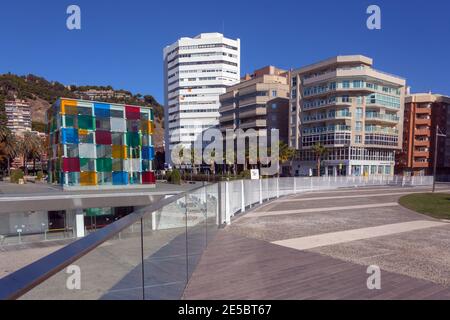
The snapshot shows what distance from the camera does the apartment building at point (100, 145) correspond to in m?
41.1

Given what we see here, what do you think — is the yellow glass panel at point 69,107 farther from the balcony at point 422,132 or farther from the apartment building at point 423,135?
the balcony at point 422,132

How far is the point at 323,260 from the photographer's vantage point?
6.02 meters

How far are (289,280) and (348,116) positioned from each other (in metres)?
62.6

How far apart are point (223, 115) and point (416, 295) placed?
88.3 m

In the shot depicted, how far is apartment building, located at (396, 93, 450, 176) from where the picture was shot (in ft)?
247

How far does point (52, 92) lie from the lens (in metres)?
183

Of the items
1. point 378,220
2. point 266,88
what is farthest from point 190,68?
point 378,220

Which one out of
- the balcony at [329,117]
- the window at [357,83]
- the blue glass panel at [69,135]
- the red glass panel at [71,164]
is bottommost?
the red glass panel at [71,164]

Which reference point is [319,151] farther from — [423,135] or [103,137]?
[103,137]

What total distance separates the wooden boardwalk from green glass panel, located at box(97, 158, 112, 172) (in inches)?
1578

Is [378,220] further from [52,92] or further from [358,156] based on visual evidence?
[52,92]

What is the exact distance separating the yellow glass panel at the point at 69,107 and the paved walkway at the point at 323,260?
39096 millimetres

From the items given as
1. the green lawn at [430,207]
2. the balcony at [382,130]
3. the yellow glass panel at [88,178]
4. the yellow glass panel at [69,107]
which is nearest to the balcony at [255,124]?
the balcony at [382,130]

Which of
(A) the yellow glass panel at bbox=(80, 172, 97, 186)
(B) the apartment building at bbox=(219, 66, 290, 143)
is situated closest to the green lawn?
(A) the yellow glass panel at bbox=(80, 172, 97, 186)
